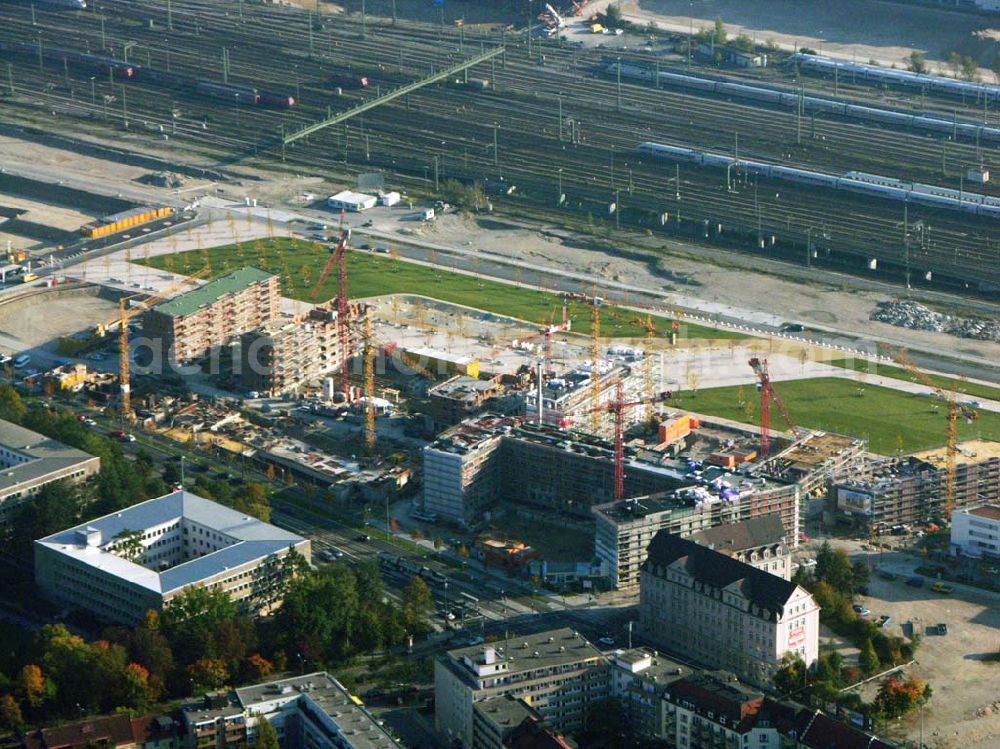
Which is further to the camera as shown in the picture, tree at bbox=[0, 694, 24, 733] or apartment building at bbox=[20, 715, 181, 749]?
tree at bbox=[0, 694, 24, 733]

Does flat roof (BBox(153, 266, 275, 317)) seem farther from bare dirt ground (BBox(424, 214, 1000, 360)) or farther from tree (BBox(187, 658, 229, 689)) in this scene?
tree (BBox(187, 658, 229, 689))

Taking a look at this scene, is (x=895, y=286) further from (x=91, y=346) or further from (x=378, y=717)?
(x=378, y=717)

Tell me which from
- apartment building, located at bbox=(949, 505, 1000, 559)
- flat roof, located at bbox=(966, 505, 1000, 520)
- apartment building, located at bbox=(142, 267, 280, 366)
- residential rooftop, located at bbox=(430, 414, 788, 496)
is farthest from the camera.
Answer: apartment building, located at bbox=(142, 267, 280, 366)

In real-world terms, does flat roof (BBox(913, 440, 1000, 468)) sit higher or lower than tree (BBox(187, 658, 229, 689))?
higher

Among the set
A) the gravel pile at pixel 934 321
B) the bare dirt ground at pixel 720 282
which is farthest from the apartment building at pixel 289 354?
the gravel pile at pixel 934 321

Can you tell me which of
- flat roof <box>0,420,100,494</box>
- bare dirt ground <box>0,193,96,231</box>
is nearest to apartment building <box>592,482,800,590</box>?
flat roof <box>0,420,100,494</box>

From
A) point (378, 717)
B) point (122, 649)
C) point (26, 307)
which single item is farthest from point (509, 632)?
point (26, 307)
